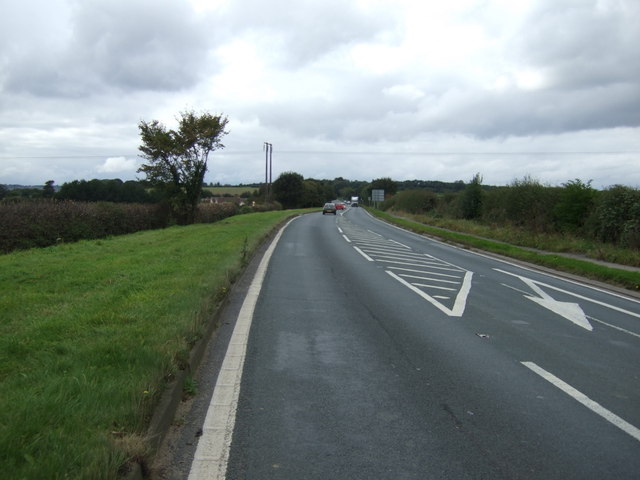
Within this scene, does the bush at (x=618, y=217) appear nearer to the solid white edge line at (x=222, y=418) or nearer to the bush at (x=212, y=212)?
the solid white edge line at (x=222, y=418)

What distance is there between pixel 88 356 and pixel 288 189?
10126 cm

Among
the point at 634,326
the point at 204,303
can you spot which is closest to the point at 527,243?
the point at 634,326

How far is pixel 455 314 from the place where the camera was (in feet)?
27.7

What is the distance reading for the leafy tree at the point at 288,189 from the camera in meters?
105

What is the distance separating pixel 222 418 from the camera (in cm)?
421

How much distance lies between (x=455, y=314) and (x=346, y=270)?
209 inches

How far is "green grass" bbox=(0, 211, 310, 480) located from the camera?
317 centimetres

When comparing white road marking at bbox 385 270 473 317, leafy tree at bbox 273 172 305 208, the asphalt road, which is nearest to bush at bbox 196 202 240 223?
white road marking at bbox 385 270 473 317

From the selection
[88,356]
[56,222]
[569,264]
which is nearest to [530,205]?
[569,264]

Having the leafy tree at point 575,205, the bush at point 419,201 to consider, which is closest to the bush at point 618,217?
the leafy tree at point 575,205

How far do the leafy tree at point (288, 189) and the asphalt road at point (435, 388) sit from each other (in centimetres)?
9591

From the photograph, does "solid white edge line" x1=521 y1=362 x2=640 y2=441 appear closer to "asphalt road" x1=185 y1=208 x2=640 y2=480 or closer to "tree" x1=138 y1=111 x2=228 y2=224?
"asphalt road" x1=185 y1=208 x2=640 y2=480

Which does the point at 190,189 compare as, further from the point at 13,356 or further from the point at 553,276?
the point at 13,356

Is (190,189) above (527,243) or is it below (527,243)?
above
